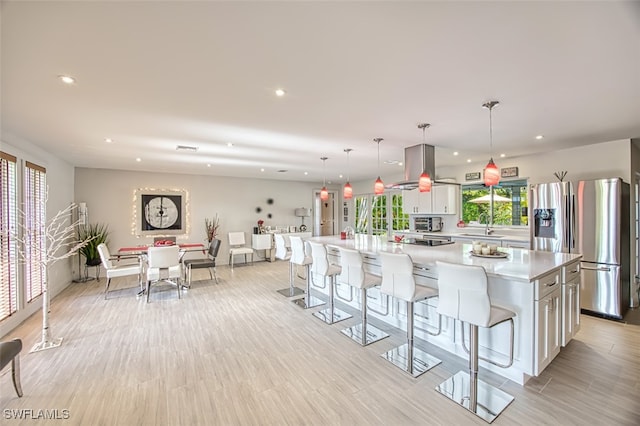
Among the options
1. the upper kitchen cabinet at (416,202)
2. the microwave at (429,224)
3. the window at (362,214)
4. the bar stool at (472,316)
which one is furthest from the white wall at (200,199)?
the bar stool at (472,316)

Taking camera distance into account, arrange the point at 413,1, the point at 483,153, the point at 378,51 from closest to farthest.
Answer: the point at 413,1
the point at 378,51
the point at 483,153

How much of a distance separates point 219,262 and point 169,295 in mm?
2910

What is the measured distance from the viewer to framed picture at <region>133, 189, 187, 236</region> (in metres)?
7.03

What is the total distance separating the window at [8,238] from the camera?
3.40m

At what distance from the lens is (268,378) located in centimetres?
252

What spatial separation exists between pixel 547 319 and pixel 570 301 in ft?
2.21

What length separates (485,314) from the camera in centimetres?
211

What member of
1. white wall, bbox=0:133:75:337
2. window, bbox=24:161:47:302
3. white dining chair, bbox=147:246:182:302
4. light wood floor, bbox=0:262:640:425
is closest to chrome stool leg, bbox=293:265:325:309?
light wood floor, bbox=0:262:640:425

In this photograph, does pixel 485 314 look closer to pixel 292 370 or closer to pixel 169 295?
pixel 292 370

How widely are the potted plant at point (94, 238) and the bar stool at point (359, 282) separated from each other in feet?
18.5

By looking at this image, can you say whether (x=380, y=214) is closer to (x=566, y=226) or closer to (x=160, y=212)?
(x=566, y=226)

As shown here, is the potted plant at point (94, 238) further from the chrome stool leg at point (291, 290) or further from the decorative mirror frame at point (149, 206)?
the chrome stool leg at point (291, 290)

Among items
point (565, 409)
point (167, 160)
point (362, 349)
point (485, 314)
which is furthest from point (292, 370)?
point (167, 160)

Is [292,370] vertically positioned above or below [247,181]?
below
